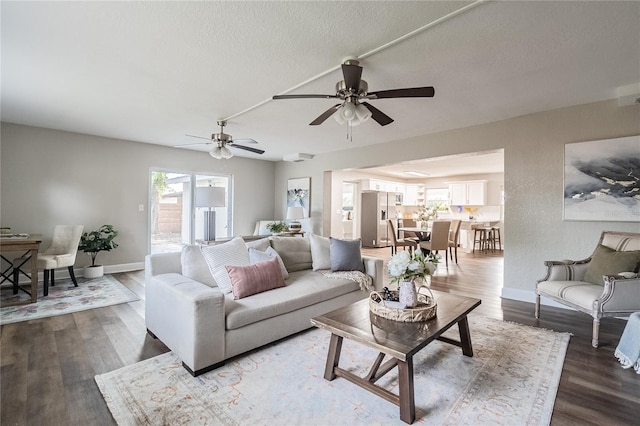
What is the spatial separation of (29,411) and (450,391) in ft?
8.46

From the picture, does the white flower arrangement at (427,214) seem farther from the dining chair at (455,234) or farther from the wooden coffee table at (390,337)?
the wooden coffee table at (390,337)

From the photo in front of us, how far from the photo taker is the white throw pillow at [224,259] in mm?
2650

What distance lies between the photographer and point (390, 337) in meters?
1.74

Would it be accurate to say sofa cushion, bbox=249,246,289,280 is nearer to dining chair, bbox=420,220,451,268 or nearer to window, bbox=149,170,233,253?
window, bbox=149,170,233,253

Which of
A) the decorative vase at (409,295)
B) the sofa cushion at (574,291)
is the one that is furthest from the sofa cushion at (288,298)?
the sofa cushion at (574,291)

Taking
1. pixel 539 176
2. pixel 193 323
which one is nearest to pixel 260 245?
pixel 193 323

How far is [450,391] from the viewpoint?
1907mm

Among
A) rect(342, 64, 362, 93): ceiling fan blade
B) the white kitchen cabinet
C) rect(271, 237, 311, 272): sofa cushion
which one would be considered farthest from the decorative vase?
the white kitchen cabinet

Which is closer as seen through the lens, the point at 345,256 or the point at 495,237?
the point at 345,256

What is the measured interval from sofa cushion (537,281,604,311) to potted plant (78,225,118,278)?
6.34 metres

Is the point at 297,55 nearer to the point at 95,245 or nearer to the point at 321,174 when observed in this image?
the point at 321,174

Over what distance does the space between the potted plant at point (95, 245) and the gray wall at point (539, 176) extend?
5957 millimetres

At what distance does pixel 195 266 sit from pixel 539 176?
4276mm

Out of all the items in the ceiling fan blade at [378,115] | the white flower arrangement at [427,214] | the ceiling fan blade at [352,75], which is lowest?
the white flower arrangement at [427,214]
